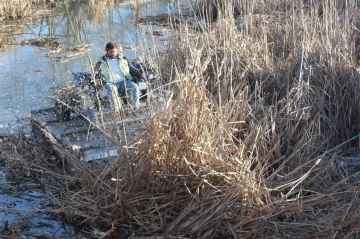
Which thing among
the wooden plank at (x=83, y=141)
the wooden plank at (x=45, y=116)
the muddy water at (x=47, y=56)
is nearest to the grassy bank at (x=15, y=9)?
the muddy water at (x=47, y=56)

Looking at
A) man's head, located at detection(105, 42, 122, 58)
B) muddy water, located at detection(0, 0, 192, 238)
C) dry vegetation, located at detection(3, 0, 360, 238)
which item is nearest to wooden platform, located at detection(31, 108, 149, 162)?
dry vegetation, located at detection(3, 0, 360, 238)

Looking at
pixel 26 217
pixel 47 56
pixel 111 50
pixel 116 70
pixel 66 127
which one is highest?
pixel 111 50

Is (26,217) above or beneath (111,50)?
beneath

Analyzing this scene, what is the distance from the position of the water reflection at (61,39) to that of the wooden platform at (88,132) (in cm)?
46

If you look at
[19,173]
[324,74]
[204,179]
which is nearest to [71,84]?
[19,173]

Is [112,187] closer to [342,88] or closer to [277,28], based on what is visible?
[342,88]

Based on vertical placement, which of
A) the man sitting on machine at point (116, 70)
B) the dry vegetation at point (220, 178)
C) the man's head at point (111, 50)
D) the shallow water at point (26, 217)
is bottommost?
the shallow water at point (26, 217)

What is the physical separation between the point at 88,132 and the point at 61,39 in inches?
265

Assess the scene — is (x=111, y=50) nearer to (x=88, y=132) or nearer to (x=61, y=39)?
(x=88, y=132)

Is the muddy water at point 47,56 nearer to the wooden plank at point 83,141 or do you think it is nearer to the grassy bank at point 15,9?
the grassy bank at point 15,9

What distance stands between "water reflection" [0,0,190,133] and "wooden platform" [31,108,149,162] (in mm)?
456

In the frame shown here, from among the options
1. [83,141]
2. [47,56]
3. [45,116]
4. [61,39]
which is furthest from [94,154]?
[61,39]

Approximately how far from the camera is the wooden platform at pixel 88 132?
3.96m

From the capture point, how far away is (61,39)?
10.7 meters
